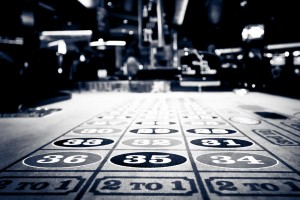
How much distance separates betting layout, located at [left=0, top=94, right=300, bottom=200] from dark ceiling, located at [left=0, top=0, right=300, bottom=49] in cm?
505

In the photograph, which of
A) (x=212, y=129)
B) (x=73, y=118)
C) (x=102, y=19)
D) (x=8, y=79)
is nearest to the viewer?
(x=212, y=129)

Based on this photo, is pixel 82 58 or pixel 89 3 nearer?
pixel 89 3

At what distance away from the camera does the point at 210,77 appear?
13.6m

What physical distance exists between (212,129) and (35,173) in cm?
244

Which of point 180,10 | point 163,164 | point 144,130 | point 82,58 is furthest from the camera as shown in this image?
point 180,10

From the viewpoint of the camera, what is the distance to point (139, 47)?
14.6 m

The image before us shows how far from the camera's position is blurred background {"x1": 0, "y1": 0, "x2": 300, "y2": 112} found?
286 inches

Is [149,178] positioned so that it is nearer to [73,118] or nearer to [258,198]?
[258,198]

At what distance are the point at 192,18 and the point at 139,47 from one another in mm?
6300

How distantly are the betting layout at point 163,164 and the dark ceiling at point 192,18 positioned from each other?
199 inches

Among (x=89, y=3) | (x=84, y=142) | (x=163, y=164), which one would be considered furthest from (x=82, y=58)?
(x=163, y=164)

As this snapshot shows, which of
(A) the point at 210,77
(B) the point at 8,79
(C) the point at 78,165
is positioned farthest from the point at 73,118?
(A) the point at 210,77

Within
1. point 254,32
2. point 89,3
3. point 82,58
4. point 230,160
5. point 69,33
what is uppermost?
point 89,3

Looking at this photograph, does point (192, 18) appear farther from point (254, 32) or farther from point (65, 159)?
point (65, 159)
